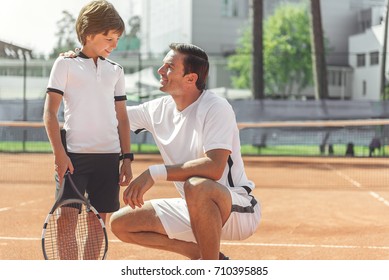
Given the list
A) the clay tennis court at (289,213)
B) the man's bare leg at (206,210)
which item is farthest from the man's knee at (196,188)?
the clay tennis court at (289,213)

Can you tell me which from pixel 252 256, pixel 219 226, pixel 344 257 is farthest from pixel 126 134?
pixel 344 257

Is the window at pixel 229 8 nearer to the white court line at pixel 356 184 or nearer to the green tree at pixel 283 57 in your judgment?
the green tree at pixel 283 57

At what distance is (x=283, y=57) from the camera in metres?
40.1

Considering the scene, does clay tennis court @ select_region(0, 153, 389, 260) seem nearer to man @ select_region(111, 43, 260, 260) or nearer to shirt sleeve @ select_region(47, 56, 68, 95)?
man @ select_region(111, 43, 260, 260)

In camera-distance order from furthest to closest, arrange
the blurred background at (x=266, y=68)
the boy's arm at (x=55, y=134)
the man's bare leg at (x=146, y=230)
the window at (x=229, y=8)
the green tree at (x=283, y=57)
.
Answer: the window at (x=229, y=8) < the green tree at (x=283, y=57) < the blurred background at (x=266, y=68) < the man's bare leg at (x=146, y=230) < the boy's arm at (x=55, y=134)

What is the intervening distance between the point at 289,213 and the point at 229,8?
42831mm

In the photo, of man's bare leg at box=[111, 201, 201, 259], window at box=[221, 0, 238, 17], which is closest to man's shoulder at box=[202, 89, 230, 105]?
man's bare leg at box=[111, 201, 201, 259]

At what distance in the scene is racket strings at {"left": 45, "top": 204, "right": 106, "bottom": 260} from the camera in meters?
3.12

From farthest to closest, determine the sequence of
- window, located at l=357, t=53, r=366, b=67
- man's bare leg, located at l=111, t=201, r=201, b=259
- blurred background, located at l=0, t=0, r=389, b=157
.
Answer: window, located at l=357, t=53, r=366, b=67, blurred background, located at l=0, t=0, r=389, b=157, man's bare leg, located at l=111, t=201, r=201, b=259

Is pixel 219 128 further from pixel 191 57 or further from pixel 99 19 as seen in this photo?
pixel 99 19

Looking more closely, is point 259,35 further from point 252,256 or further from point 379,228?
point 252,256

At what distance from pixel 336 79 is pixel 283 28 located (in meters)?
7.71

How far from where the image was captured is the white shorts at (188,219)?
313cm

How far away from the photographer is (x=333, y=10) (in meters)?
50.3
